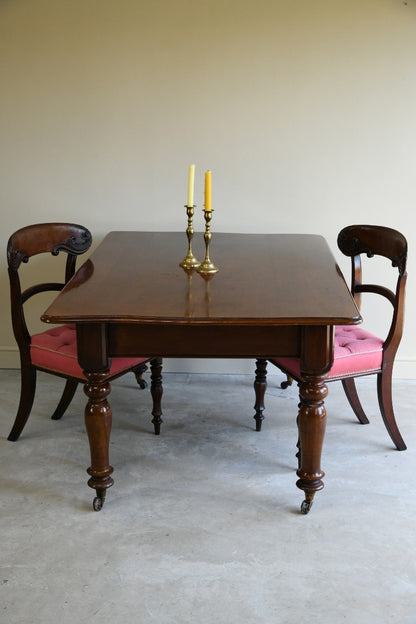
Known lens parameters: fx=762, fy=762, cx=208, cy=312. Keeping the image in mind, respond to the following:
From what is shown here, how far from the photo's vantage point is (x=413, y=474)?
9.72 feet

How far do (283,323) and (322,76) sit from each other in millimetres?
1702

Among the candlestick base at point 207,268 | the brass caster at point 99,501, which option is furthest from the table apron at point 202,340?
the brass caster at point 99,501

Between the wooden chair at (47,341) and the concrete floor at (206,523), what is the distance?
17 centimetres

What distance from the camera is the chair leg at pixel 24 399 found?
312cm

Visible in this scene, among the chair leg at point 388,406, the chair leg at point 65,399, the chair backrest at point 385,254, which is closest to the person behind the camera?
the chair backrest at point 385,254

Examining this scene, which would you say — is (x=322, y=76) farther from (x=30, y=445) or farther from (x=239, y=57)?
(x=30, y=445)

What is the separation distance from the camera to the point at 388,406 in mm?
3121

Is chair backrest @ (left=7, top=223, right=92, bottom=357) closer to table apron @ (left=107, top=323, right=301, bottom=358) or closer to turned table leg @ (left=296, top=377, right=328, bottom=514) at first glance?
table apron @ (left=107, top=323, right=301, bottom=358)

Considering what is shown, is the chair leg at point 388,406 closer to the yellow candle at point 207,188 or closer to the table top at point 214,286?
the table top at point 214,286

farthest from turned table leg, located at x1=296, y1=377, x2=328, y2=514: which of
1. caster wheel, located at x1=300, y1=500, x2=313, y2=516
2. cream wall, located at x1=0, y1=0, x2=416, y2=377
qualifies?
cream wall, located at x1=0, y1=0, x2=416, y2=377

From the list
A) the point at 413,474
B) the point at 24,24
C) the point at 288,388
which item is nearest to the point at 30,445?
the point at 288,388

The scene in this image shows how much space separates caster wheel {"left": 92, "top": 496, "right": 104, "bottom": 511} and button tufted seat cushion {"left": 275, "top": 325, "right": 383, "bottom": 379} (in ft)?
2.67

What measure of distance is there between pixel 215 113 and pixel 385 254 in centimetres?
114

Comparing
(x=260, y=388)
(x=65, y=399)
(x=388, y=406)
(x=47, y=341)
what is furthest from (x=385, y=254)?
(x=65, y=399)
